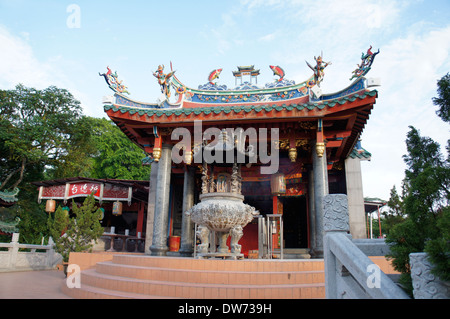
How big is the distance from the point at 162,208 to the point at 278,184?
4.29 meters

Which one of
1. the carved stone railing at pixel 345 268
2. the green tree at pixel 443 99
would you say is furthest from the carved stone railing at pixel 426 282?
the green tree at pixel 443 99

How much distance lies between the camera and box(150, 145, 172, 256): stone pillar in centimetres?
844

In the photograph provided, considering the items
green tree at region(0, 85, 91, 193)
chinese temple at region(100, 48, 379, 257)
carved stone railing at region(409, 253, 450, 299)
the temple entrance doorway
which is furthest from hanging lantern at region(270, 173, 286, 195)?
green tree at region(0, 85, 91, 193)

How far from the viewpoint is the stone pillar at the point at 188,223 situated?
1020 centimetres

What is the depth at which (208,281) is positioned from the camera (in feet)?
16.7

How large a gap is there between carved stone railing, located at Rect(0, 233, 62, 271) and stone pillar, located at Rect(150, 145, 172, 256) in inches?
184

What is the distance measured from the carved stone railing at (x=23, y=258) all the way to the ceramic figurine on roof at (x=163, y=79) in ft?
21.9

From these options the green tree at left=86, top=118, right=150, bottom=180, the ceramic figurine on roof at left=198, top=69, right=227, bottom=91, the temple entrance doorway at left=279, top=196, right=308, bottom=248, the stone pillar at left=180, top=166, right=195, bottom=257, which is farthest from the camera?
the green tree at left=86, top=118, right=150, bottom=180

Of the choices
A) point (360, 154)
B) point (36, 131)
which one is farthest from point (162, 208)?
point (36, 131)

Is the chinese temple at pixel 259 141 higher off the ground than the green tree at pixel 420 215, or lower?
higher

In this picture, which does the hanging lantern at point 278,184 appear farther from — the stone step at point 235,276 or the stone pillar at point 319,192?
the stone step at point 235,276

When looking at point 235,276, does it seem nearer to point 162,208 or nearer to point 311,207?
point 162,208

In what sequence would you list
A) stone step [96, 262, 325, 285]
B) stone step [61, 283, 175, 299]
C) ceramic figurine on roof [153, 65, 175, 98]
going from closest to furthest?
stone step [61, 283, 175, 299], stone step [96, 262, 325, 285], ceramic figurine on roof [153, 65, 175, 98]

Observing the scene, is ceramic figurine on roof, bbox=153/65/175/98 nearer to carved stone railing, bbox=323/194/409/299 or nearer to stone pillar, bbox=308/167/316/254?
stone pillar, bbox=308/167/316/254
